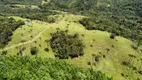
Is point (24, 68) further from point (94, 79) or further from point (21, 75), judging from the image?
point (94, 79)

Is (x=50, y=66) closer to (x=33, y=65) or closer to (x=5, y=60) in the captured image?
(x=33, y=65)

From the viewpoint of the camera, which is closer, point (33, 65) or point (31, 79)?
point (31, 79)

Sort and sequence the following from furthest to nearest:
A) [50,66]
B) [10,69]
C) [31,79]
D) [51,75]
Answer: [50,66] → [51,75] → [10,69] → [31,79]

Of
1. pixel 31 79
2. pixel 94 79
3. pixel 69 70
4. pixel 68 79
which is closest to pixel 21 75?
pixel 31 79

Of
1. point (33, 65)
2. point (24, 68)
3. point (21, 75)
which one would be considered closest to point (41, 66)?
point (33, 65)

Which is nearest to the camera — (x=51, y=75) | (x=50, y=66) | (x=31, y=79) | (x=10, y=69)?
(x=31, y=79)

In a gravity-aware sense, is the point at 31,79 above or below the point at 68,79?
above

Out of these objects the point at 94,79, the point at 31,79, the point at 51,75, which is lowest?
the point at 94,79
